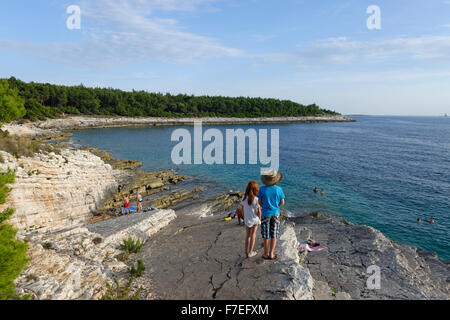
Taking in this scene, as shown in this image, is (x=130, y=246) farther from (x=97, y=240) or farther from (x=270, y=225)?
(x=270, y=225)

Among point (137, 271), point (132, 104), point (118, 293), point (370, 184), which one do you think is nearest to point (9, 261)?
point (118, 293)

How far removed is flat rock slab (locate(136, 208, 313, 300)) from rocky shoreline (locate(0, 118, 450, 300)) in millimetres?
28

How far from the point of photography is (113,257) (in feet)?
27.7

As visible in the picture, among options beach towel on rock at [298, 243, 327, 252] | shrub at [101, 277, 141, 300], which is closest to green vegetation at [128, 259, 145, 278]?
shrub at [101, 277, 141, 300]

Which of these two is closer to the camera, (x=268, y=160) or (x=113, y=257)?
(x=113, y=257)

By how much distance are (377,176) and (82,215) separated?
3120cm

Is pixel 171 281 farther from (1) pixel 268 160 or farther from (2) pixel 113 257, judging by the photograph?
(1) pixel 268 160

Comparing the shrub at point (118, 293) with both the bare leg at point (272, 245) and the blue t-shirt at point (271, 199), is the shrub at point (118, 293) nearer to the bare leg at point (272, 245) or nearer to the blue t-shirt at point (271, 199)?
the bare leg at point (272, 245)

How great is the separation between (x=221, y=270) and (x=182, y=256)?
6.67 feet

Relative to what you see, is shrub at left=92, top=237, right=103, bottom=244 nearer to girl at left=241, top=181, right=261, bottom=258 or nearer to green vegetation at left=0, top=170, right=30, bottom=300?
green vegetation at left=0, top=170, right=30, bottom=300

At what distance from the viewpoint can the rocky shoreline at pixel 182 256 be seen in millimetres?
6035

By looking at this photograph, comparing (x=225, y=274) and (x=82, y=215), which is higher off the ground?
(x=225, y=274)

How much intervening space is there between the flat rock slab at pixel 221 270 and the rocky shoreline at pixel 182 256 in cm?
3
